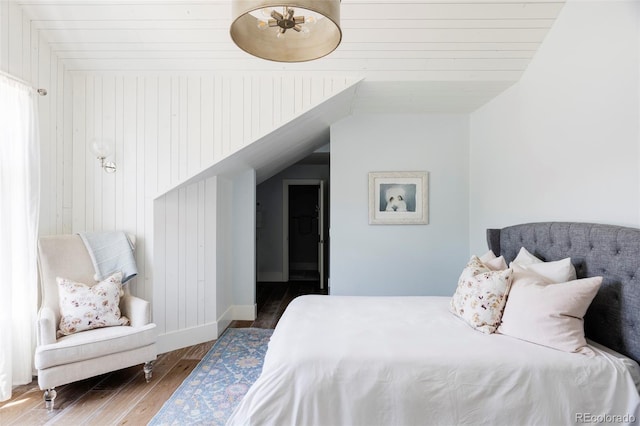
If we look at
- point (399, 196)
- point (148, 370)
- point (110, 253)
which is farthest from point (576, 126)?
point (110, 253)

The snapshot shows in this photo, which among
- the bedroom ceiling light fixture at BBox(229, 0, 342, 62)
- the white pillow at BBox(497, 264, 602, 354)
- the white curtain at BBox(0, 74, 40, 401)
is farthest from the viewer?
the white curtain at BBox(0, 74, 40, 401)

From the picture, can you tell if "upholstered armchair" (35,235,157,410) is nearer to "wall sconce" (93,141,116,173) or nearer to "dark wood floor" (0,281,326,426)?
"dark wood floor" (0,281,326,426)

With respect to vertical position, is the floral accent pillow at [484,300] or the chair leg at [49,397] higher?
the floral accent pillow at [484,300]

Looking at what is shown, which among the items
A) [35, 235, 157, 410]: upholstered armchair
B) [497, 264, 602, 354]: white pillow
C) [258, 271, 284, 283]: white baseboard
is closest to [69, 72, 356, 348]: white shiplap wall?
[35, 235, 157, 410]: upholstered armchair

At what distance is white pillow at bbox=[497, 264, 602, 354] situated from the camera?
1.58m

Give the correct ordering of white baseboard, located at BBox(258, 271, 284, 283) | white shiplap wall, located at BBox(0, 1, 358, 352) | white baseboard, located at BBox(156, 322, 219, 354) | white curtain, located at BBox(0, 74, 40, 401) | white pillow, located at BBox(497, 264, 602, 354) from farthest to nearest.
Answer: white baseboard, located at BBox(258, 271, 284, 283), white baseboard, located at BBox(156, 322, 219, 354), white shiplap wall, located at BBox(0, 1, 358, 352), white curtain, located at BBox(0, 74, 40, 401), white pillow, located at BBox(497, 264, 602, 354)

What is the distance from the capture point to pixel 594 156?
1990 mm

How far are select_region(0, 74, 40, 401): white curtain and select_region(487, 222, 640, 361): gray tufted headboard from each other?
365 cm

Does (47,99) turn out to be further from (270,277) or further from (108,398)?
(270,277)

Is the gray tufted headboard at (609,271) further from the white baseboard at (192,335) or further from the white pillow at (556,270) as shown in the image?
the white baseboard at (192,335)

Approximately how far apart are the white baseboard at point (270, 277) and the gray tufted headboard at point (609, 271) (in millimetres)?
4585

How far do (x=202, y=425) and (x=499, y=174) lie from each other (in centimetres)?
311

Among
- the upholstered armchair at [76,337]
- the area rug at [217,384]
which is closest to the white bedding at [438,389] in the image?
the area rug at [217,384]

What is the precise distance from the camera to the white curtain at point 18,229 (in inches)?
87.4
